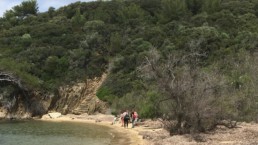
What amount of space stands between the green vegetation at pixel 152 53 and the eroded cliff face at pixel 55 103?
1267mm

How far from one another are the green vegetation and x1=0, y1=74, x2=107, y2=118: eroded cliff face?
1.27 m

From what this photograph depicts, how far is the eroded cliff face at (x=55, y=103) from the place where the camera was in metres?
57.9

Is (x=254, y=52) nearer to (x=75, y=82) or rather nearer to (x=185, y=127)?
(x=75, y=82)

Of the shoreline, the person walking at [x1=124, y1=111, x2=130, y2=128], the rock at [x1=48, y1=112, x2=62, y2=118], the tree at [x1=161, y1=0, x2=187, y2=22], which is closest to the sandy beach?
the shoreline

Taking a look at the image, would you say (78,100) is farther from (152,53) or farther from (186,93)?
(186,93)

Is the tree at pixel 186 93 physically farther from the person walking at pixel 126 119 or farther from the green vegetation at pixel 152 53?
the person walking at pixel 126 119

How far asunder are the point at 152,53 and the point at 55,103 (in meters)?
34.7

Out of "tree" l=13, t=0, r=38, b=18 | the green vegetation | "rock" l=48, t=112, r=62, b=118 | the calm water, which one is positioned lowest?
the calm water

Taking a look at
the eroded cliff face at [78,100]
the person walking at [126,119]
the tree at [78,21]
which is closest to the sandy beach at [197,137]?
the person walking at [126,119]

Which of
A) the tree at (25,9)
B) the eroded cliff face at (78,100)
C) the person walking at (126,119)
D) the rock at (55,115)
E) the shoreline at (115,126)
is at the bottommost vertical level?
the shoreline at (115,126)

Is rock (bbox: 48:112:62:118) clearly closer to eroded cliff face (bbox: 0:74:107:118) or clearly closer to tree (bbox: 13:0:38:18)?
eroded cliff face (bbox: 0:74:107:118)

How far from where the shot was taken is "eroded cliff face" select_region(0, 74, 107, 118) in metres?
57.9

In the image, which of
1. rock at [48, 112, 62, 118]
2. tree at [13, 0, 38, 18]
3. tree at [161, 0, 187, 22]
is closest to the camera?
rock at [48, 112, 62, 118]

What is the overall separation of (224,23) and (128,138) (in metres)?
47.9
